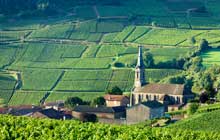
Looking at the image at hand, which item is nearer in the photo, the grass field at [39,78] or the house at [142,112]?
the house at [142,112]

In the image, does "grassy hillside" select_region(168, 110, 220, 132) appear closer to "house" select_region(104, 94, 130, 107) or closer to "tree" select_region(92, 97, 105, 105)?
"house" select_region(104, 94, 130, 107)

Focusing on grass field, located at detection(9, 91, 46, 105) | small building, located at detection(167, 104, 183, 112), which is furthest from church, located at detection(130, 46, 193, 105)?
grass field, located at detection(9, 91, 46, 105)

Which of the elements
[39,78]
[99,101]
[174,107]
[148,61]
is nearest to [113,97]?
[99,101]

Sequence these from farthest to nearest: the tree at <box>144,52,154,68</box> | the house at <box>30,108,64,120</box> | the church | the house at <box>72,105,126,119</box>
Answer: the tree at <box>144,52,154,68</box>
the church
the house at <box>72,105,126,119</box>
the house at <box>30,108,64,120</box>

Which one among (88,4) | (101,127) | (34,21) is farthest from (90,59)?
(101,127)

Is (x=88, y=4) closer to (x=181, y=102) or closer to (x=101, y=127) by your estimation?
(x=181, y=102)

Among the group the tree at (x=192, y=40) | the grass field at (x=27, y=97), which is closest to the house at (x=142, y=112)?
the grass field at (x=27, y=97)

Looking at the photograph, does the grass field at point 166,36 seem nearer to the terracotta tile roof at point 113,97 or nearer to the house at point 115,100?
the house at point 115,100
